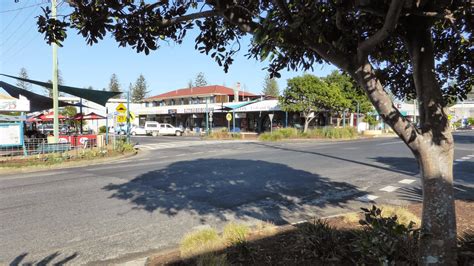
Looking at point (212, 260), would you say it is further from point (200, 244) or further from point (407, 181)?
point (407, 181)

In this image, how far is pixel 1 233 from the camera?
6.17m

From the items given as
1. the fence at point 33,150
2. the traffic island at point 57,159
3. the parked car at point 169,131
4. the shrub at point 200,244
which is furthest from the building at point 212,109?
the shrub at point 200,244

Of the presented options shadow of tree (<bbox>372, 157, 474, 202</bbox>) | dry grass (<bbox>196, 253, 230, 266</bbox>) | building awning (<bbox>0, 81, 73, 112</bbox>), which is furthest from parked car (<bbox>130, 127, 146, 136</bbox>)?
dry grass (<bbox>196, 253, 230, 266</bbox>)

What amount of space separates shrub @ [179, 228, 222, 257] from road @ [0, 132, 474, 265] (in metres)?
0.79

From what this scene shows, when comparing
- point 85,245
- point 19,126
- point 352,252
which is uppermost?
point 19,126

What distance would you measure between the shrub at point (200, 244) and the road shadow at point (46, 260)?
Answer: 1516 mm

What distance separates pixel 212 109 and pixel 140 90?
224 feet

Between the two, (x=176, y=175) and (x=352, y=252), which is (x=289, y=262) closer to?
(x=352, y=252)

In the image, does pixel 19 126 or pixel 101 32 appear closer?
pixel 101 32

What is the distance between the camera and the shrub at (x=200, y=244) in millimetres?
4371

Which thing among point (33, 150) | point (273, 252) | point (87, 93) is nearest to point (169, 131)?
point (87, 93)

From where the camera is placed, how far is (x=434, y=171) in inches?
128

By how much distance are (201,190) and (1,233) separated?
4.41 m

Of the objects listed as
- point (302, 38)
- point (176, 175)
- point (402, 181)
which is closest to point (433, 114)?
point (302, 38)
